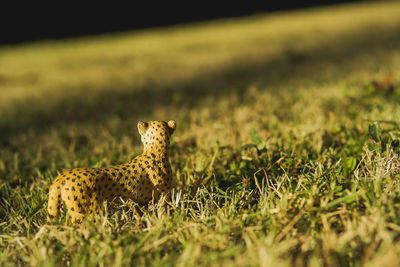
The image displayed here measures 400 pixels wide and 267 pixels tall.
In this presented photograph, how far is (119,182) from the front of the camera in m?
1.56

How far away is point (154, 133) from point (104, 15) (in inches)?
728

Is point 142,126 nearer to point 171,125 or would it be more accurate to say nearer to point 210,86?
point 171,125

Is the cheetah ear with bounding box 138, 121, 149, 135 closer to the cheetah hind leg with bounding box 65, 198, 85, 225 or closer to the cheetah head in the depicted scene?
the cheetah head

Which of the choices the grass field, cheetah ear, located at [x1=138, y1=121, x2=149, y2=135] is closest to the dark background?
the grass field

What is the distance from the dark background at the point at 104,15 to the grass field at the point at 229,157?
11.3 metres

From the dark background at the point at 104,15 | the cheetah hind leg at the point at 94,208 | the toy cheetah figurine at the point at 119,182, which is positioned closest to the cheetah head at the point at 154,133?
the toy cheetah figurine at the point at 119,182

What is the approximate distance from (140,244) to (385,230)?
3.31 ft

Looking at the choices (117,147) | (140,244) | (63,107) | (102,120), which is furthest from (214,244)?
(63,107)

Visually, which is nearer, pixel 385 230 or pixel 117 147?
pixel 385 230

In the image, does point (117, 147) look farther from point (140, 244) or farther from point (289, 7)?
point (289, 7)

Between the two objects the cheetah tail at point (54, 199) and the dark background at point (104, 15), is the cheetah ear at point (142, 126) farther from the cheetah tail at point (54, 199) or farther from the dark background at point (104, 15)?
the dark background at point (104, 15)

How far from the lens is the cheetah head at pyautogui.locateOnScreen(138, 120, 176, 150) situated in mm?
1754

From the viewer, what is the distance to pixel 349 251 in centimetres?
120

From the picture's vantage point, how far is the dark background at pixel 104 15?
16188 mm
